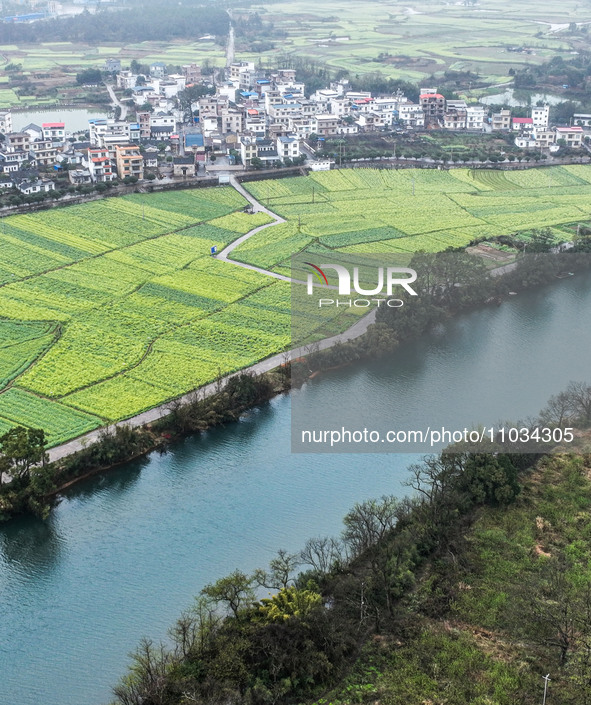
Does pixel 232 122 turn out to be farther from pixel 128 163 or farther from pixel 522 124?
pixel 522 124

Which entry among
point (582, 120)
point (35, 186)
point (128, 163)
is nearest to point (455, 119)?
point (582, 120)

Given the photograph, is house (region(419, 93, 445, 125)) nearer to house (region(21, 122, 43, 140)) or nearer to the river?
house (region(21, 122, 43, 140))

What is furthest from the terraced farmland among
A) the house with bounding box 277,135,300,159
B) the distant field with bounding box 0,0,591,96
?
the distant field with bounding box 0,0,591,96

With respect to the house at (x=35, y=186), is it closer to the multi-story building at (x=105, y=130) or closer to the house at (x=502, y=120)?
the multi-story building at (x=105, y=130)

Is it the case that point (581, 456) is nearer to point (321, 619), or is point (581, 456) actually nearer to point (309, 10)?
point (321, 619)

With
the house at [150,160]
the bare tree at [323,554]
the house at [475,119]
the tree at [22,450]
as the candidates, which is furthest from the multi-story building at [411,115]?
the bare tree at [323,554]
